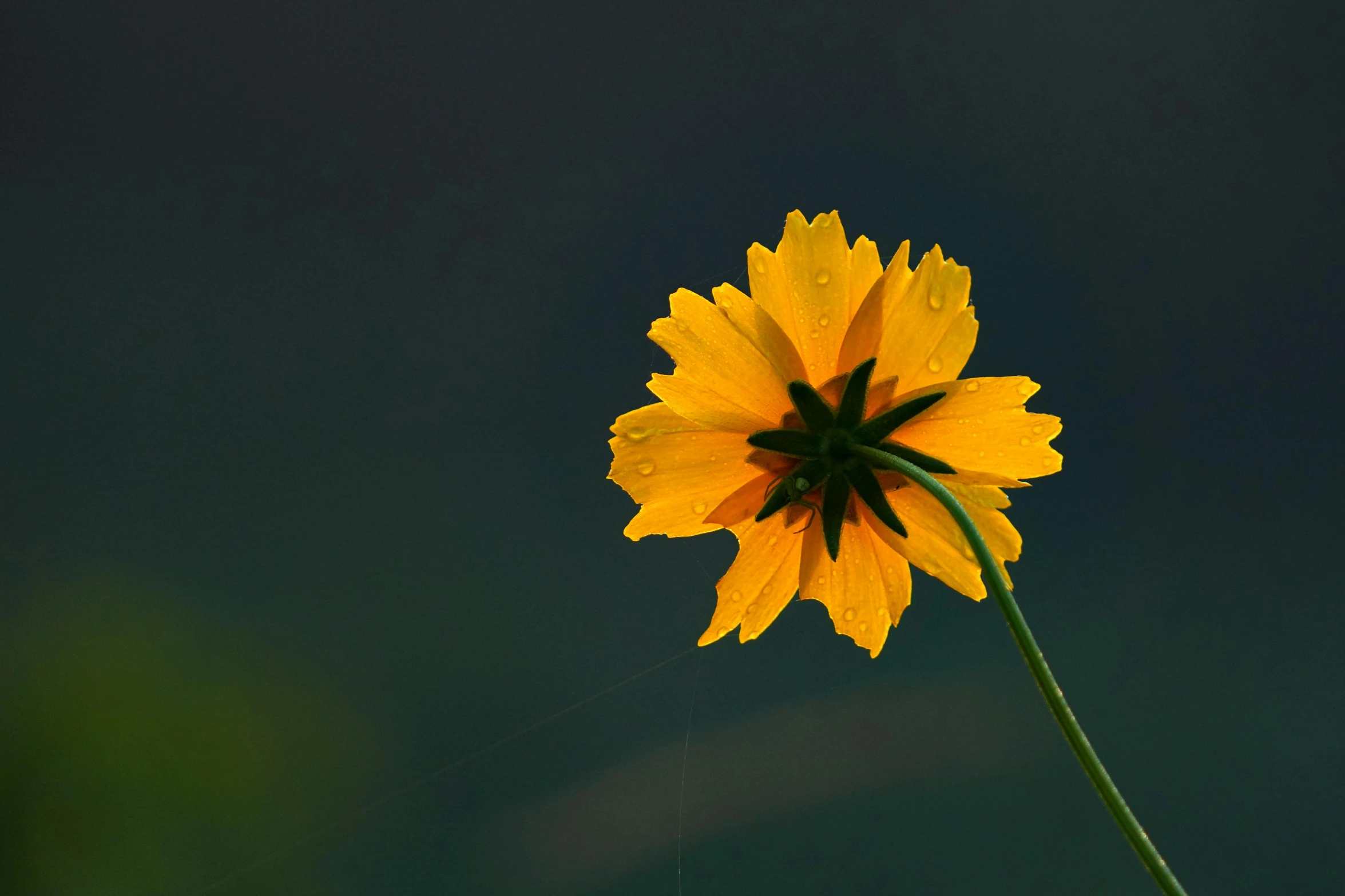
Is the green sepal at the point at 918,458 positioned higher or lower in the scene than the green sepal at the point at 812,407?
lower

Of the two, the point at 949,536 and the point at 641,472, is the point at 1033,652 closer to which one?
the point at 949,536

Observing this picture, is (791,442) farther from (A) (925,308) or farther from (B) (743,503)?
(A) (925,308)

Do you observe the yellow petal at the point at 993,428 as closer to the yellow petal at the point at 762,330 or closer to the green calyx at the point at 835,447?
the green calyx at the point at 835,447

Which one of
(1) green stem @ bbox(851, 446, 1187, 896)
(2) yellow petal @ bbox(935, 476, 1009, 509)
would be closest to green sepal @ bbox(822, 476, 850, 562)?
(2) yellow petal @ bbox(935, 476, 1009, 509)

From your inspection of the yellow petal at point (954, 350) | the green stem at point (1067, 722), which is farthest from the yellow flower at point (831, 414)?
the green stem at point (1067, 722)

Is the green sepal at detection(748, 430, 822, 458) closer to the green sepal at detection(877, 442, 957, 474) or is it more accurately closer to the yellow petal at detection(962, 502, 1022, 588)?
the green sepal at detection(877, 442, 957, 474)

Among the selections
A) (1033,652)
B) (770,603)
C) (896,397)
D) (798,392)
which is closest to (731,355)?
(798,392)
